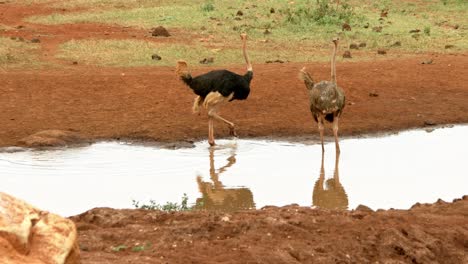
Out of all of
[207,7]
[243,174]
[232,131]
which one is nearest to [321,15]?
[207,7]

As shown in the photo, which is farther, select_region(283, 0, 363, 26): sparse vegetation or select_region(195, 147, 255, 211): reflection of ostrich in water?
select_region(283, 0, 363, 26): sparse vegetation

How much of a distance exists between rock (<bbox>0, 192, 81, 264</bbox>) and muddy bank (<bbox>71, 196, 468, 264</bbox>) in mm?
1172

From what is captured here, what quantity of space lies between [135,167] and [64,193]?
1.46 m

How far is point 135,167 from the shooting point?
11.9 metres

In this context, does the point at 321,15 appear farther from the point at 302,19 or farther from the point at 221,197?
the point at 221,197

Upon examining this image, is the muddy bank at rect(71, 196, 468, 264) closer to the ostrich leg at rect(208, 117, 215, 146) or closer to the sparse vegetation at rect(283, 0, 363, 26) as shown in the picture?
the ostrich leg at rect(208, 117, 215, 146)

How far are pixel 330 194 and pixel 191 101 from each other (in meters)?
4.97

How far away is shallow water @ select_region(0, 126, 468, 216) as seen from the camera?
34.7 feet

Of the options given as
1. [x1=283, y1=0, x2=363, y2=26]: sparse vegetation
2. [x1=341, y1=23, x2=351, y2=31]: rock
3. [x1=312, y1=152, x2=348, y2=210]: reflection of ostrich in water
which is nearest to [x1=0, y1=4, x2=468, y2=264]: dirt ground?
[x1=312, y1=152, x2=348, y2=210]: reflection of ostrich in water

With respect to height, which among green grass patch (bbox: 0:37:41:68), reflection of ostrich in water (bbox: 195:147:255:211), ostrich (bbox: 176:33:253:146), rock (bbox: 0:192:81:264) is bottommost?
green grass patch (bbox: 0:37:41:68)

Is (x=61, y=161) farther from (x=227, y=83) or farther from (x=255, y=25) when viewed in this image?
(x=255, y=25)

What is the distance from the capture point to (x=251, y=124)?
1430 cm

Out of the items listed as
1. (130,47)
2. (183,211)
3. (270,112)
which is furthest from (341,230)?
(130,47)

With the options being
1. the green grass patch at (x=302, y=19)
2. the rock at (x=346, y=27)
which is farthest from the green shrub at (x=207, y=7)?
the rock at (x=346, y=27)
